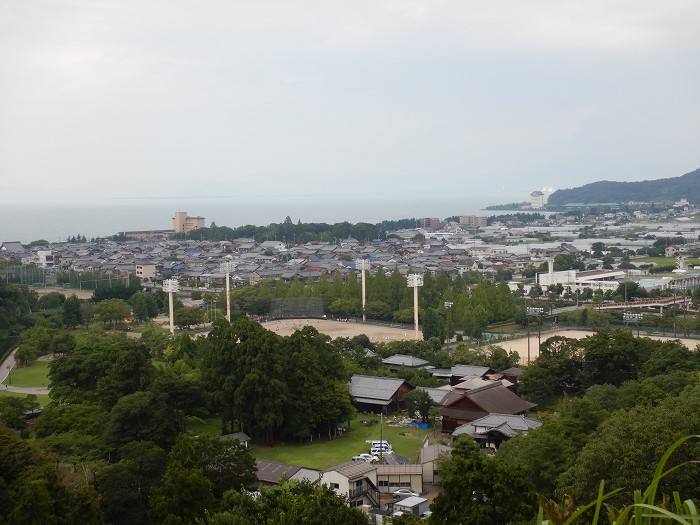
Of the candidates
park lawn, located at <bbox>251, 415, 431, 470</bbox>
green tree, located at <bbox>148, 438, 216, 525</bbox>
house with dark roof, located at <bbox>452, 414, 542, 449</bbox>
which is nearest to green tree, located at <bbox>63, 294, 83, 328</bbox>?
park lawn, located at <bbox>251, 415, 431, 470</bbox>

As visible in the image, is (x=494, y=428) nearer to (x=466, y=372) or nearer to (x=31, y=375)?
(x=466, y=372)

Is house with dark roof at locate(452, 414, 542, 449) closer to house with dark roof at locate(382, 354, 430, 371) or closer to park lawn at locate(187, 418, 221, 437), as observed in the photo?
park lawn at locate(187, 418, 221, 437)

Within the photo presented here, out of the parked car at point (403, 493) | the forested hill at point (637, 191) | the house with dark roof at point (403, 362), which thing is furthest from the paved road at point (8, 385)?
the forested hill at point (637, 191)

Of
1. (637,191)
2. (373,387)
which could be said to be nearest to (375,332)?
(373,387)

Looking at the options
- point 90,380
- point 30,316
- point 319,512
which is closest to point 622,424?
point 319,512

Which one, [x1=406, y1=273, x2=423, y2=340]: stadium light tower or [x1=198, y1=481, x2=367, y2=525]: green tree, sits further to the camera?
[x1=406, y1=273, x2=423, y2=340]: stadium light tower

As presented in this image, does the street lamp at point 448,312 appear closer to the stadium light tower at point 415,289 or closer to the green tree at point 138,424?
the stadium light tower at point 415,289

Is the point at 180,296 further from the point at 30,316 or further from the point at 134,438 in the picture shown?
the point at 134,438
